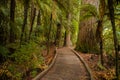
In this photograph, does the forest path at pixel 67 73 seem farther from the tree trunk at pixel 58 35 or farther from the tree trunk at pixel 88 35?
the tree trunk at pixel 58 35

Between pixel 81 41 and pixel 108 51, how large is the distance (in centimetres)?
309

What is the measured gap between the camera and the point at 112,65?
940 centimetres

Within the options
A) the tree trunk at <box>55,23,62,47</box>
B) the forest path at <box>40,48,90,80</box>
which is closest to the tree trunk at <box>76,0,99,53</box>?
the forest path at <box>40,48,90,80</box>

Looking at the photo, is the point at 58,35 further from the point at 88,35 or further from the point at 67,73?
the point at 67,73

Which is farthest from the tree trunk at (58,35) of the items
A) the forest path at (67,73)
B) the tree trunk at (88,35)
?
the forest path at (67,73)

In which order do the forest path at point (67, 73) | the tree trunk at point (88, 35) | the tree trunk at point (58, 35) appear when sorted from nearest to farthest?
1. the forest path at point (67, 73)
2. the tree trunk at point (88, 35)
3. the tree trunk at point (58, 35)

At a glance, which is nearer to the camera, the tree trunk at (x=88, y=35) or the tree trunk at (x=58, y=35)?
the tree trunk at (x=88, y=35)

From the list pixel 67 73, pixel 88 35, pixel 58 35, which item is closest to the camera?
pixel 67 73

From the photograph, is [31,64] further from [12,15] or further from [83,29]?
[83,29]

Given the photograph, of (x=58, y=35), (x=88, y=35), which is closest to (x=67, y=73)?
(x=88, y=35)

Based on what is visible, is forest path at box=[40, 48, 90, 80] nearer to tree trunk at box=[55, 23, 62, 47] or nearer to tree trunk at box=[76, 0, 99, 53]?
tree trunk at box=[76, 0, 99, 53]

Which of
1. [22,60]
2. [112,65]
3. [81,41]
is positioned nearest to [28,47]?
[22,60]

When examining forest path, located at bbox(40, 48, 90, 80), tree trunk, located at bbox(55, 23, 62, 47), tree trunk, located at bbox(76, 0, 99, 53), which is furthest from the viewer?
tree trunk, located at bbox(55, 23, 62, 47)

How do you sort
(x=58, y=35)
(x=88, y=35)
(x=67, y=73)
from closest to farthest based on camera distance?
(x=67, y=73) → (x=88, y=35) → (x=58, y=35)
